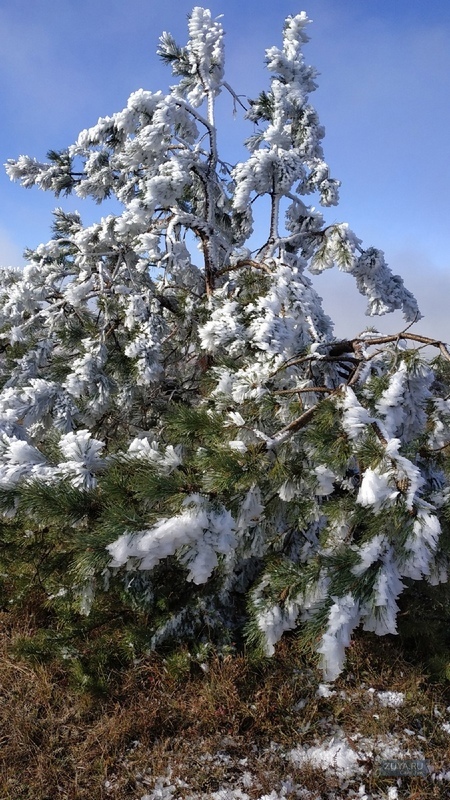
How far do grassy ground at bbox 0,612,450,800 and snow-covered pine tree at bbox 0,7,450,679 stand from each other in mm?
461

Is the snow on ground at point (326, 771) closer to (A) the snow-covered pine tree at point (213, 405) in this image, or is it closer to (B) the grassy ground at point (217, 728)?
(B) the grassy ground at point (217, 728)

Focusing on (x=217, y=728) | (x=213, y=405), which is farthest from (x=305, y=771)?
(x=213, y=405)

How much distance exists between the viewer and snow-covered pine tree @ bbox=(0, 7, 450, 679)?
2.37 metres

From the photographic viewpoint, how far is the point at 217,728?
12.5 feet

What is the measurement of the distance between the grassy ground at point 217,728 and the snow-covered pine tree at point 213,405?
0.46 m

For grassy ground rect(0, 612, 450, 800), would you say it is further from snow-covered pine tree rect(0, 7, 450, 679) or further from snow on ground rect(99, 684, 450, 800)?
snow-covered pine tree rect(0, 7, 450, 679)

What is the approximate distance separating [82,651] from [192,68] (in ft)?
20.3

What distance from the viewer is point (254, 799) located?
3316 millimetres

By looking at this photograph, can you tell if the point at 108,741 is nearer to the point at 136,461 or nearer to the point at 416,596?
the point at 136,461

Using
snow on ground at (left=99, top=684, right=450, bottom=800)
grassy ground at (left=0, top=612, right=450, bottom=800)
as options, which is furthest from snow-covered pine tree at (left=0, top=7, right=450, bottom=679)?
snow on ground at (left=99, top=684, right=450, bottom=800)

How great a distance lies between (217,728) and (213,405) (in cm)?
236

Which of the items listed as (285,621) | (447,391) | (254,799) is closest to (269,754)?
(254,799)

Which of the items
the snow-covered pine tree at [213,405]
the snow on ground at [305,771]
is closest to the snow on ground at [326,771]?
the snow on ground at [305,771]

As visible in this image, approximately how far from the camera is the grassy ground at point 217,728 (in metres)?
3.41
